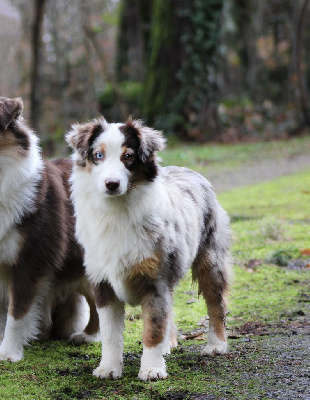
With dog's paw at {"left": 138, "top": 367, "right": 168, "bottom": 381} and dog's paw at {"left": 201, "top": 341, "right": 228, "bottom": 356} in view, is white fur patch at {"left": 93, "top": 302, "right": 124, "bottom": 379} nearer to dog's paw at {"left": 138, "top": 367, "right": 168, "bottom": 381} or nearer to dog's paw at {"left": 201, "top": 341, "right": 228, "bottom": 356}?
→ dog's paw at {"left": 138, "top": 367, "right": 168, "bottom": 381}

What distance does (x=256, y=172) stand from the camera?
15133 mm

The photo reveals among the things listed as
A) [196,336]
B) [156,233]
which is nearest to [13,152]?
[156,233]

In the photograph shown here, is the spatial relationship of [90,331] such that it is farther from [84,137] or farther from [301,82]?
[301,82]

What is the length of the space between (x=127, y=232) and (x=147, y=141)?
24.1 inches

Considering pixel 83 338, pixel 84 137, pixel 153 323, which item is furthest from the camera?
pixel 83 338

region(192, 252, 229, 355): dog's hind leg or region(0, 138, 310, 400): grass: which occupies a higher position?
region(192, 252, 229, 355): dog's hind leg

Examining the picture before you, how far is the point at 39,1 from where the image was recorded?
14.1m

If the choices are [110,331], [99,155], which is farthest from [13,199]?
[110,331]

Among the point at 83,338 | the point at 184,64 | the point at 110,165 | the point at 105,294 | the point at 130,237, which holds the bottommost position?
the point at 83,338

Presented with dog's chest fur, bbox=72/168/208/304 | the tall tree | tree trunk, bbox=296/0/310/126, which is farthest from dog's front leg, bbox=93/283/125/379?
tree trunk, bbox=296/0/310/126

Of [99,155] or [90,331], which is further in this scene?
[90,331]

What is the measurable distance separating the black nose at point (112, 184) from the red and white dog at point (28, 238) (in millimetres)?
1165

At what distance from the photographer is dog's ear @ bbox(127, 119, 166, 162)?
167 inches

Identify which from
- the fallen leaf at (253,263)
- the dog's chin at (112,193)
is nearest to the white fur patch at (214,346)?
the dog's chin at (112,193)
